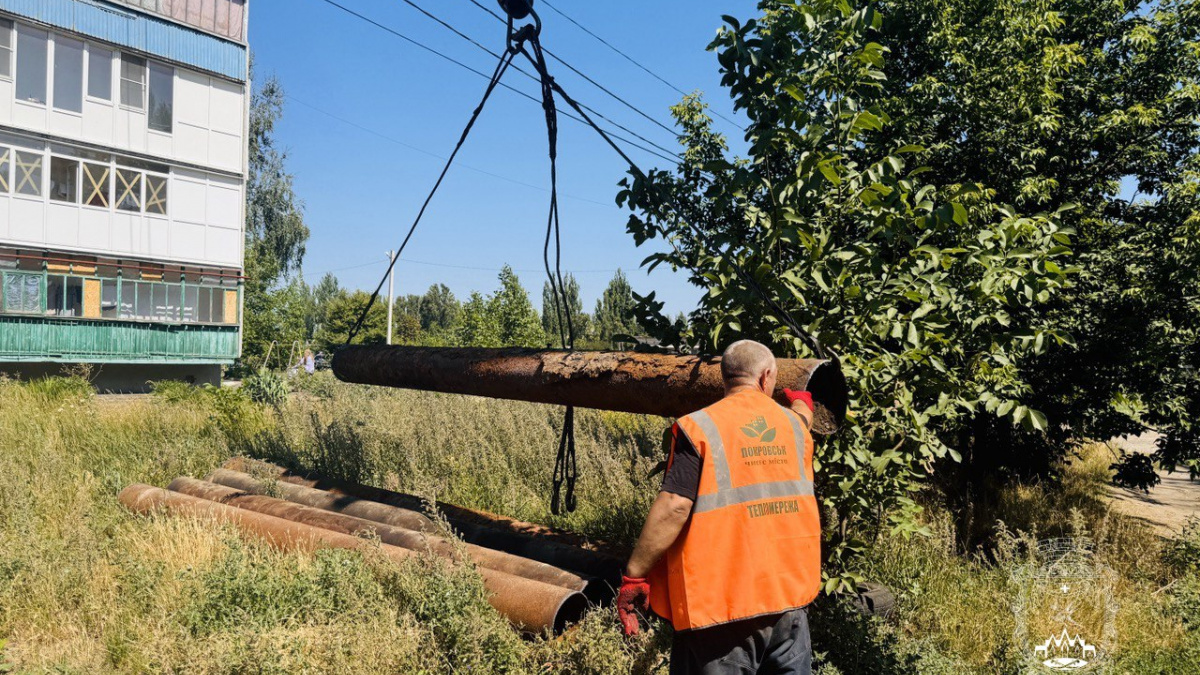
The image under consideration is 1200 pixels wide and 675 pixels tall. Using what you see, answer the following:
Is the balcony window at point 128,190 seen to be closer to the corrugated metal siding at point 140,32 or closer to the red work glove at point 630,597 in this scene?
the corrugated metal siding at point 140,32

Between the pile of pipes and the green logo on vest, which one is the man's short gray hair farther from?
A: the pile of pipes

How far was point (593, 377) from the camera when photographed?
16.8 ft

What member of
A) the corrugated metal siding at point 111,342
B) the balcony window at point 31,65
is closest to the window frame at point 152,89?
the balcony window at point 31,65

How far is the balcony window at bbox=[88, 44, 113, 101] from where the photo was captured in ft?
→ 67.3

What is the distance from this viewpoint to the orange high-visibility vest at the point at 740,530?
11.1 ft

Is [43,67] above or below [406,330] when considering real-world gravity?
above

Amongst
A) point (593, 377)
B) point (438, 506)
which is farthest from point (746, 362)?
point (438, 506)

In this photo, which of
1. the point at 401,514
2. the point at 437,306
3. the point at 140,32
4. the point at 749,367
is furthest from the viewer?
the point at 437,306

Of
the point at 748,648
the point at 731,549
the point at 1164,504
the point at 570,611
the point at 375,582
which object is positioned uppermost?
the point at 731,549

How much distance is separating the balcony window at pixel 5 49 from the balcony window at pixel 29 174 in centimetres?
191

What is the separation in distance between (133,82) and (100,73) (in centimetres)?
77

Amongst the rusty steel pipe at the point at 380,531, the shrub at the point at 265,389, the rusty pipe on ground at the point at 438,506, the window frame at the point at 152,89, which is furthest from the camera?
the window frame at the point at 152,89

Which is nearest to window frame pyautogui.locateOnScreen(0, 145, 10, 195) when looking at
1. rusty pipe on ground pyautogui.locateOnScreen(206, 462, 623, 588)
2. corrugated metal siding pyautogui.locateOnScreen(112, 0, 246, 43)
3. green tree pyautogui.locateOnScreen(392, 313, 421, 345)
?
corrugated metal siding pyautogui.locateOnScreen(112, 0, 246, 43)

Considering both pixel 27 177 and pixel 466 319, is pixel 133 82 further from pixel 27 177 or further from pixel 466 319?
pixel 466 319
